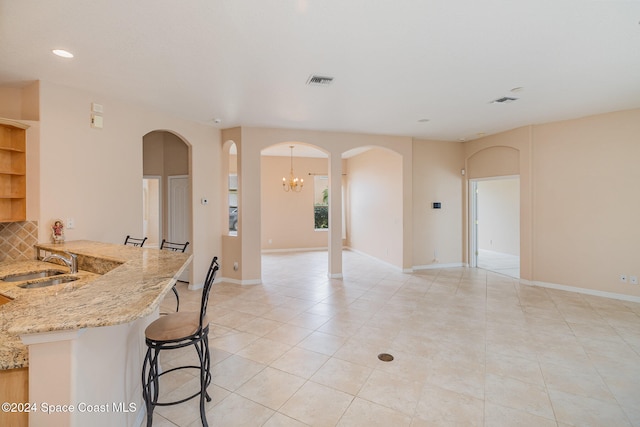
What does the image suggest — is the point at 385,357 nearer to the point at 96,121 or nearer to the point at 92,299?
the point at 92,299

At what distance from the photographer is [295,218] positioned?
9.61 m

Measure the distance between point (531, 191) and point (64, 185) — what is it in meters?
7.29

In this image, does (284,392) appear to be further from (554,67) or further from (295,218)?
(295,218)

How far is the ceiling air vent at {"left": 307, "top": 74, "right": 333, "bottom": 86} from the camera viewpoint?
331cm

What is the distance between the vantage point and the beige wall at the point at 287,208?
9352mm

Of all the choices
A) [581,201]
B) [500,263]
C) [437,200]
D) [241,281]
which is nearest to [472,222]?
[437,200]

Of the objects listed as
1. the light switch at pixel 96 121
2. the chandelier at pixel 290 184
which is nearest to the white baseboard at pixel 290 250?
the chandelier at pixel 290 184

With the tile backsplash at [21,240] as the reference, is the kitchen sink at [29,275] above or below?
below

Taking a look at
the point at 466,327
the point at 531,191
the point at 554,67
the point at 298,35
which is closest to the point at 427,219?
the point at 531,191

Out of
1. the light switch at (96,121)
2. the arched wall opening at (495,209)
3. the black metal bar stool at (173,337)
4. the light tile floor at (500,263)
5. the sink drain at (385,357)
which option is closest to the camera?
the black metal bar stool at (173,337)

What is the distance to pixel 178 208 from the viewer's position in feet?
20.0

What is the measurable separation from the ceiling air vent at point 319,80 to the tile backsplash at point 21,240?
345 cm

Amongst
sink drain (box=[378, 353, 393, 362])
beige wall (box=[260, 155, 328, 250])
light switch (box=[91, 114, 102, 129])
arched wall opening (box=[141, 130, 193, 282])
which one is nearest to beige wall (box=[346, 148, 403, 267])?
beige wall (box=[260, 155, 328, 250])

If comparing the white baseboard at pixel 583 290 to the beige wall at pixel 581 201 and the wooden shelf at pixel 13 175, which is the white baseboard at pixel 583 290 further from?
the wooden shelf at pixel 13 175
